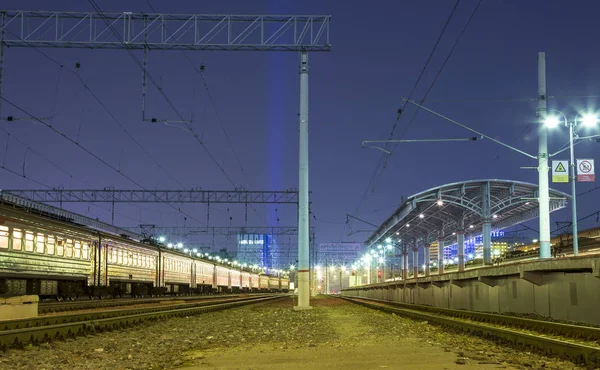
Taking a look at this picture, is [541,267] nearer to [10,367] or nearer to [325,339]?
[325,339]

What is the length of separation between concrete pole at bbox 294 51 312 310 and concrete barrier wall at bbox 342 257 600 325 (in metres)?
5.82

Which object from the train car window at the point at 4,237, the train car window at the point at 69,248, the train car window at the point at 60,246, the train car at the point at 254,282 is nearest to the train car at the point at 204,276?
the train car at the point at 254,282

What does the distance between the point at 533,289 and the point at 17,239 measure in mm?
16066

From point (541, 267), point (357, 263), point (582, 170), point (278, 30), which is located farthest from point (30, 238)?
point (357, 263)

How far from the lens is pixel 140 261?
36.3 meters

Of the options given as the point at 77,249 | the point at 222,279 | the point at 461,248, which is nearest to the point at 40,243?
the point at 77,249

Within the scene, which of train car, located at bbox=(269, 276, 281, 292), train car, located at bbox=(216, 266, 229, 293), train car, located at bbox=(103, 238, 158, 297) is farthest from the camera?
train car, located at bbox=(269, 276, 281, 292)

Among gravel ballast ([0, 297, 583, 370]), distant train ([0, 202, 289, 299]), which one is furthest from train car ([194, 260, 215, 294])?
gravel ballast ([0, 297, 583, 370])

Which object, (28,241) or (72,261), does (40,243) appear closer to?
(28,241)

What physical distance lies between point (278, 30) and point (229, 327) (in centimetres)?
1298

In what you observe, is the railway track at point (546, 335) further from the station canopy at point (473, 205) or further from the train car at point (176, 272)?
the train car at point (176, 272)

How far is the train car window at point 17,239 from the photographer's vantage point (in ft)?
68.1

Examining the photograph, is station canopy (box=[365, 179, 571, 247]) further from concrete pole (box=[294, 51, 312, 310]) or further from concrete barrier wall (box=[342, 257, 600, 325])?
concrete pole (box=[294, 51, 312, 310])

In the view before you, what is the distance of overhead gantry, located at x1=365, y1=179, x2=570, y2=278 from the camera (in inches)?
1606
